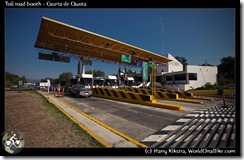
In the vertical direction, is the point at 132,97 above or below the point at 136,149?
above

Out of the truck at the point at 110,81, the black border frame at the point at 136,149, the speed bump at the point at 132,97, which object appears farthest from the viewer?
the truck at the point at 110,81

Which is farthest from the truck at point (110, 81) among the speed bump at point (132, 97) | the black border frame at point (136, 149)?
the black border frame at point (136, 149)

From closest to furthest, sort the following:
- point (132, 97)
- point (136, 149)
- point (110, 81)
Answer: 1. point (136, 149)
2. point (132, 97)
3. point (110, 81)

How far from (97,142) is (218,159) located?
2.79m

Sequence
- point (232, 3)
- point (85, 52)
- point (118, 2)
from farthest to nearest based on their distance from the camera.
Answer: point (85, 52)
point (118, 2)
point (232, 3)

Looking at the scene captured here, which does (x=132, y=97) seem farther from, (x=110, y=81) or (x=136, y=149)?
(x=110, y=81)

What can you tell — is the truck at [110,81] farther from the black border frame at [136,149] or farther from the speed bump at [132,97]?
the black border frame at [136,149]

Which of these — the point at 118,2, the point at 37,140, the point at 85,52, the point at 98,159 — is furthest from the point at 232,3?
the point at 85,52

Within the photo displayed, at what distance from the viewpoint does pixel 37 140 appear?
269 centimetres

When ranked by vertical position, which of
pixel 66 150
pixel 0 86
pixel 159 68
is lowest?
pixel 66 150

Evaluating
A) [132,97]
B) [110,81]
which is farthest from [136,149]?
[110,81]

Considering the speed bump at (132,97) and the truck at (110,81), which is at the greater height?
the truck at (110,81)

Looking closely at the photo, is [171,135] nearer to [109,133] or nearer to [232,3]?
[109,133]

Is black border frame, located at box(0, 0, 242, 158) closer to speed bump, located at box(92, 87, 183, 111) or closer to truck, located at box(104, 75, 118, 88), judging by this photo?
speed bump, located at box(92, 87, 183, 111)
